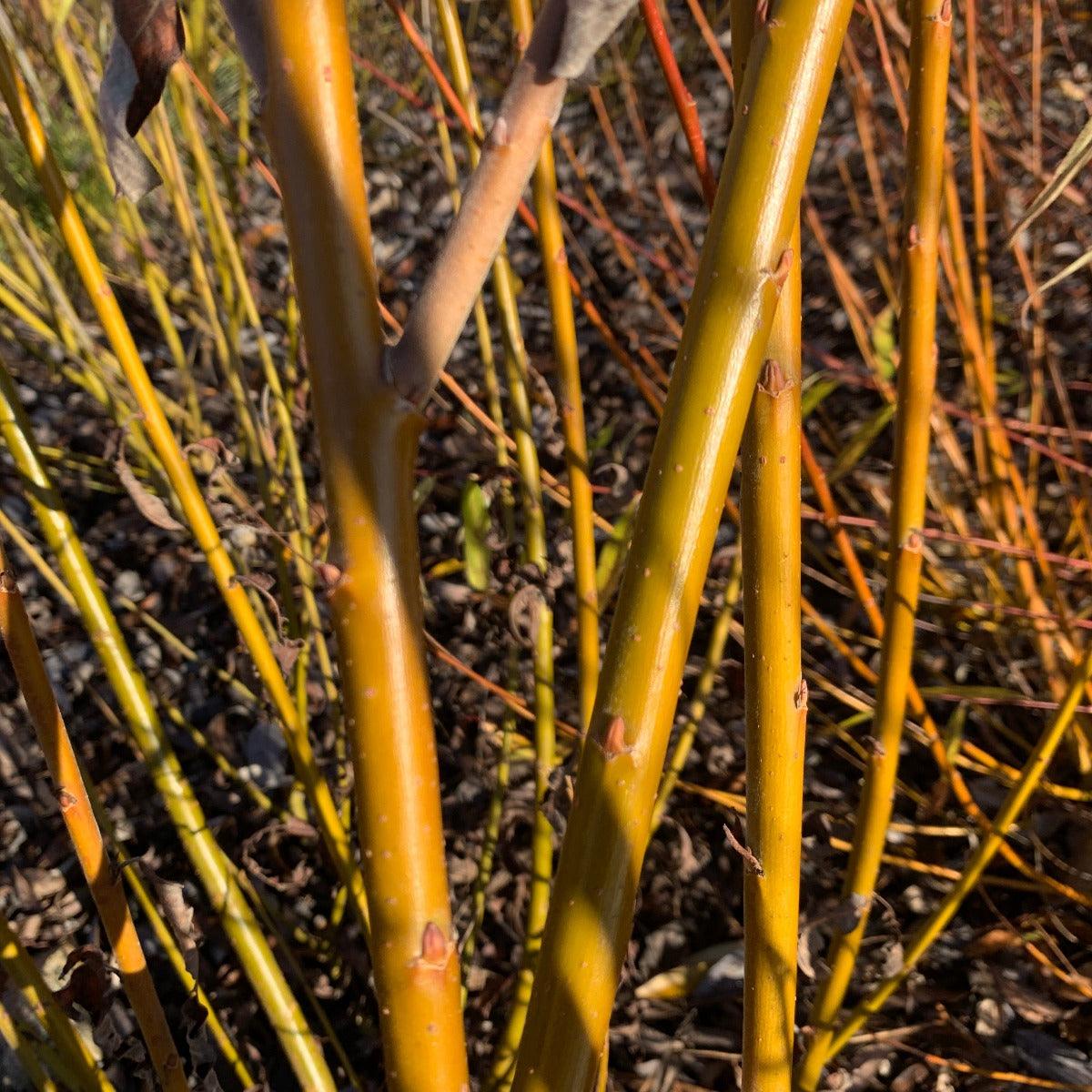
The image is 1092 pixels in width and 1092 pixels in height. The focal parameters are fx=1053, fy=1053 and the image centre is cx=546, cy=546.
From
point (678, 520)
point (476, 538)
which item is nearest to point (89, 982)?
point (678, 520)

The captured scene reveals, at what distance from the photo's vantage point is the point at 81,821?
0.47m

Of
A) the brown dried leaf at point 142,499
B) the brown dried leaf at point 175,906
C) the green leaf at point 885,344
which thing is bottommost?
the brown dried leaf at point 175,906

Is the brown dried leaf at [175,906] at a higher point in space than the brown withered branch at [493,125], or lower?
lower

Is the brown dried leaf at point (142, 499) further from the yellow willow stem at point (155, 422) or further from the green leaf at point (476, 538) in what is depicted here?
the green leaf at point (476, 538)

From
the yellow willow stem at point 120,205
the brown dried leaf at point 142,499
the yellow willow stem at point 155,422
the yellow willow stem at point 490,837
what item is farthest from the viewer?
the yellow willow stem at point 490,837

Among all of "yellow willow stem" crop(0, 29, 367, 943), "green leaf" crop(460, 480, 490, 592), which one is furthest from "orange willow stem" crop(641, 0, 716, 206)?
"green leaf" crop(460, 480, 490, 592)

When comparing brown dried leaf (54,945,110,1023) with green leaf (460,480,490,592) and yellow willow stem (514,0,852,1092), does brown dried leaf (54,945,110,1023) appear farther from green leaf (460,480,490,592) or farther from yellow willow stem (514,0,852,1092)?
green leaf (460,480,490,592)

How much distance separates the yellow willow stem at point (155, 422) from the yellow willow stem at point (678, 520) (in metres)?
0.36

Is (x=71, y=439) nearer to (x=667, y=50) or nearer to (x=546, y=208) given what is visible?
(x=546, y=208)

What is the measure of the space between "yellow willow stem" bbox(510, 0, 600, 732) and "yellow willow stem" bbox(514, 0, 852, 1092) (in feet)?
0.90

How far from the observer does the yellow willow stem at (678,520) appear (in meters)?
0.31

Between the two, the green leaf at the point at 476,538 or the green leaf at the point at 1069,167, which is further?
→ the green leaf at the point at 476,538

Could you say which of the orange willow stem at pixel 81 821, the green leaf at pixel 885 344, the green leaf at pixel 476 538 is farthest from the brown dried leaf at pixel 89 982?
the green leaf at pixel 885 344

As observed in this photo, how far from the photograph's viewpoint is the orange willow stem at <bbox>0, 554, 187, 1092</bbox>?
44cm
